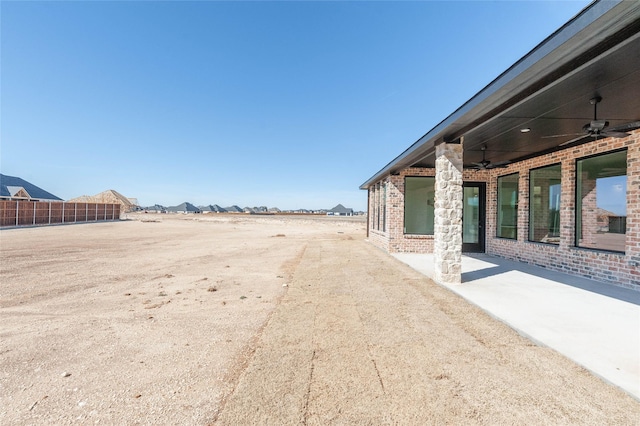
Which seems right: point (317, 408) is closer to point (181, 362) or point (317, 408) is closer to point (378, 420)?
point (378, 420)

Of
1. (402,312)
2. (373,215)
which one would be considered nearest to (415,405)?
(402,312)

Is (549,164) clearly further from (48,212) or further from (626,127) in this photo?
(48,212)

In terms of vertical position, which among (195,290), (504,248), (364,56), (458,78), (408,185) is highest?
(364,56)

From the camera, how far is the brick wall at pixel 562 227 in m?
5.59

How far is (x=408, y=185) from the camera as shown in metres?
11.1

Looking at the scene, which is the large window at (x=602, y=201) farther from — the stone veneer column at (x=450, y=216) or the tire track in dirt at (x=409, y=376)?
the tire track in dirt at (x=409, y=376)

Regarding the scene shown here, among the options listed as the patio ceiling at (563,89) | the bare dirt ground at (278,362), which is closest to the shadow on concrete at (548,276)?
the bare dirt ground at (278,362)

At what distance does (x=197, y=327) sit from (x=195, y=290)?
2.13 m

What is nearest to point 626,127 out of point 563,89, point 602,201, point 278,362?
point 563,89

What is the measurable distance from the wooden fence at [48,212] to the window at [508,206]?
34.6m

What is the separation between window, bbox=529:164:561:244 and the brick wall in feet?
0.53

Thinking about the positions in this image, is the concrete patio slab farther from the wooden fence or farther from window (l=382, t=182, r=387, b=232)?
the wooden fence

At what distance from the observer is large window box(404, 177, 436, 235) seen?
11.0m

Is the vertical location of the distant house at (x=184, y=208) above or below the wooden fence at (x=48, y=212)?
above
